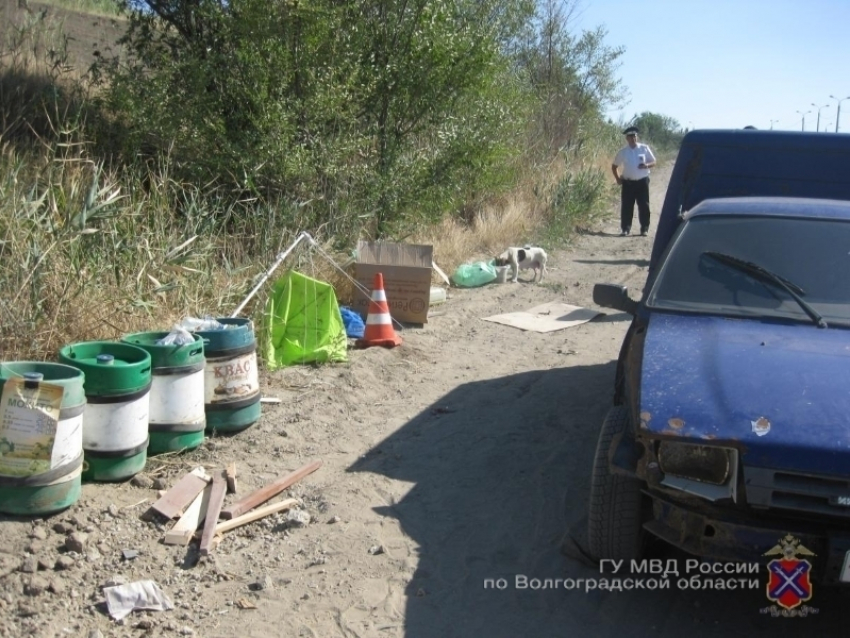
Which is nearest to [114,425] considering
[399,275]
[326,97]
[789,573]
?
[789,573]

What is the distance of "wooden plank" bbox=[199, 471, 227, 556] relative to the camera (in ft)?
14.3

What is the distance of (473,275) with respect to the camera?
37.3 ft

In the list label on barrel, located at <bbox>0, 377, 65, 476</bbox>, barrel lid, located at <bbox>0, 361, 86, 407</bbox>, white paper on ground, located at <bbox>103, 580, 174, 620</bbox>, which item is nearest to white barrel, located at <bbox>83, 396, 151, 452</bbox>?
barrel lid, located at <bbox>0, 361, 86, 407</bbox>

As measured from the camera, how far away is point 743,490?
345cm

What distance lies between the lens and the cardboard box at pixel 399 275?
28.7 ft

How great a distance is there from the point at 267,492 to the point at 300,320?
2.59m

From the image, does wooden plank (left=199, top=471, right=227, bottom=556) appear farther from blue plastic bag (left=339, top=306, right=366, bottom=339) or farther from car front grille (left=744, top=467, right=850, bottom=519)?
blue plastic bag (left=339, top=306, right=366, bottom=339)

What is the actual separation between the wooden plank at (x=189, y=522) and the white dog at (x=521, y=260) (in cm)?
728

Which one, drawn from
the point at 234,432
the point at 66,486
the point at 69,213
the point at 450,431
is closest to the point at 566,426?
the point at 450,431

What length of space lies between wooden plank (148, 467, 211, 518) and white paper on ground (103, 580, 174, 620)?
24.6 inches

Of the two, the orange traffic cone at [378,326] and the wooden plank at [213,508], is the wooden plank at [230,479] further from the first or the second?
the orange traffic cone at [378,326]

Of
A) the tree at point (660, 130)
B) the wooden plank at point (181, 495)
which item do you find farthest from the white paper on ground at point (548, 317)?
the tree at point (660, 130)

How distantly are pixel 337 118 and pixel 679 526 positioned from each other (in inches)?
274

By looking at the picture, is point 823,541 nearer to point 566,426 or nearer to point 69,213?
point 566,426
